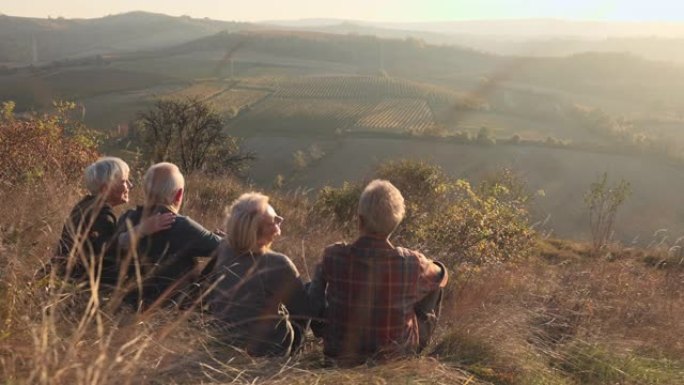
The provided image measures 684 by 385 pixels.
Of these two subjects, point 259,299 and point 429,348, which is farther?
point 429,348

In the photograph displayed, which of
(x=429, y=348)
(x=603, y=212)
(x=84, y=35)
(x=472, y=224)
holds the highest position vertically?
(x=84, y=35)

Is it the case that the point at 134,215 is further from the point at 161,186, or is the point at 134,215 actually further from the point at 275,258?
the point at 275,258

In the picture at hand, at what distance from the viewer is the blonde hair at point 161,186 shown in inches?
135

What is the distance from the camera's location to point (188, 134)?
24.4 metres

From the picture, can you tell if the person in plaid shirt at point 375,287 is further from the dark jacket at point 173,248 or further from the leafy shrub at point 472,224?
the leafy shrub at point 472,224

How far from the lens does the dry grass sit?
2.00m

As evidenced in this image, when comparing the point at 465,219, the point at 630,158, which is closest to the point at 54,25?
the point at 630,158

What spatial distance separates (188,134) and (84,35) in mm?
154802

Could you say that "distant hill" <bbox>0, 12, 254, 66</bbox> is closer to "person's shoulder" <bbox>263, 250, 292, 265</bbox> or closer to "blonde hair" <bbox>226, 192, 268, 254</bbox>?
"blonde hair" <bbox>226, 192, 268, 254</bbox>

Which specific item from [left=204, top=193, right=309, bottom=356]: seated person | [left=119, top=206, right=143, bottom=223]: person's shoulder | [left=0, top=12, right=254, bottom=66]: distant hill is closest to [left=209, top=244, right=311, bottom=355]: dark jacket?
[left=204, top=193, right=309, bottom=356]: seated person

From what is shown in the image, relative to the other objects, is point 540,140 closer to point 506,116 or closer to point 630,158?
point 630,158

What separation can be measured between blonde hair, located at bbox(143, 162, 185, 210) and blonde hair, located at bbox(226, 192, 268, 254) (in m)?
0.61

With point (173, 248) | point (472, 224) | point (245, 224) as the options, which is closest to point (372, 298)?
point (245, 224)

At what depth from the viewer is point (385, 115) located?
64.0 meters
